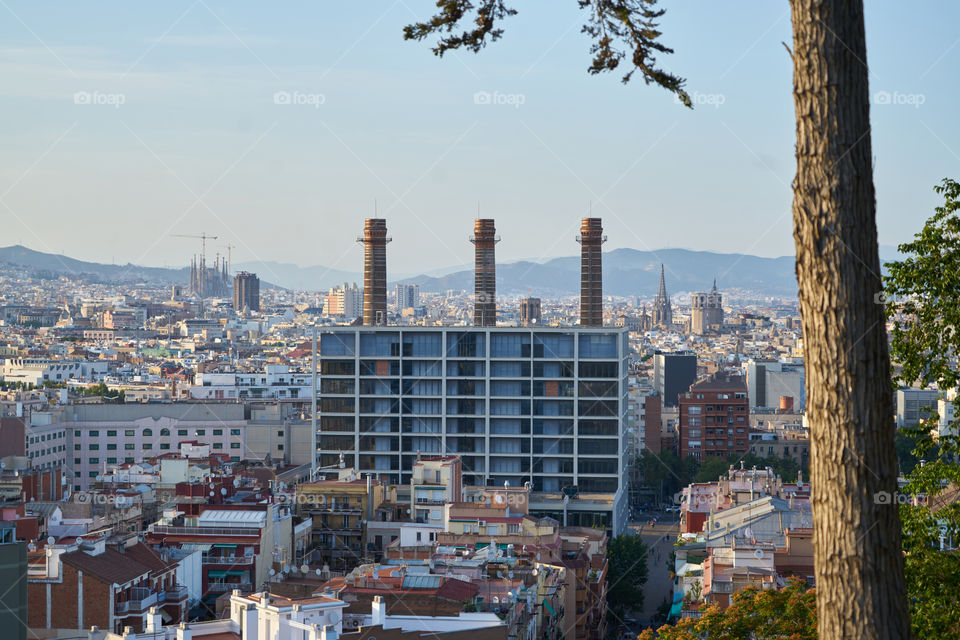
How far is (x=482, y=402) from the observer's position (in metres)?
39.3

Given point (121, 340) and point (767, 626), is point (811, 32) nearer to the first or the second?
point (767, 626)

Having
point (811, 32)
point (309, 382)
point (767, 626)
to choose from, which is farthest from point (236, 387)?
point (811, 32)

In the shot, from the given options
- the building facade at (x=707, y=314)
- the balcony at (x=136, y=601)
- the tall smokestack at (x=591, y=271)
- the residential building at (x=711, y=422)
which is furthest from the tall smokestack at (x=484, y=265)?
the building facade at (x=707, y=314)

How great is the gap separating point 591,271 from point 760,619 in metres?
35.3

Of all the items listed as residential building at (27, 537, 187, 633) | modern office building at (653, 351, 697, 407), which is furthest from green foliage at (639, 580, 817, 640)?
modern office building at (653, 351, 697, 407)

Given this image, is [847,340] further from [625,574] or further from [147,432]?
[147,432]

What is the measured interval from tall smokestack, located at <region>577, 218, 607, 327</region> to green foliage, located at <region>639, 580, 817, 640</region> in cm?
3428

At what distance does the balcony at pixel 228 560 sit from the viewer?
2414cm

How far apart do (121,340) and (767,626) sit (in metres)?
132

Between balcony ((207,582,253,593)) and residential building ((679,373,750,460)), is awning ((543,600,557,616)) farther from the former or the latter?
residential building ((679,373,750,460))

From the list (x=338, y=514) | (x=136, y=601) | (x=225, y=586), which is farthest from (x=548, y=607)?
(x=338, y=514)

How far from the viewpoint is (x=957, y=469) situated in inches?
311

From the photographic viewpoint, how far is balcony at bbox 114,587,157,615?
19781 mm

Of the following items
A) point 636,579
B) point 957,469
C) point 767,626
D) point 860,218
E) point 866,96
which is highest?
point 866,96
